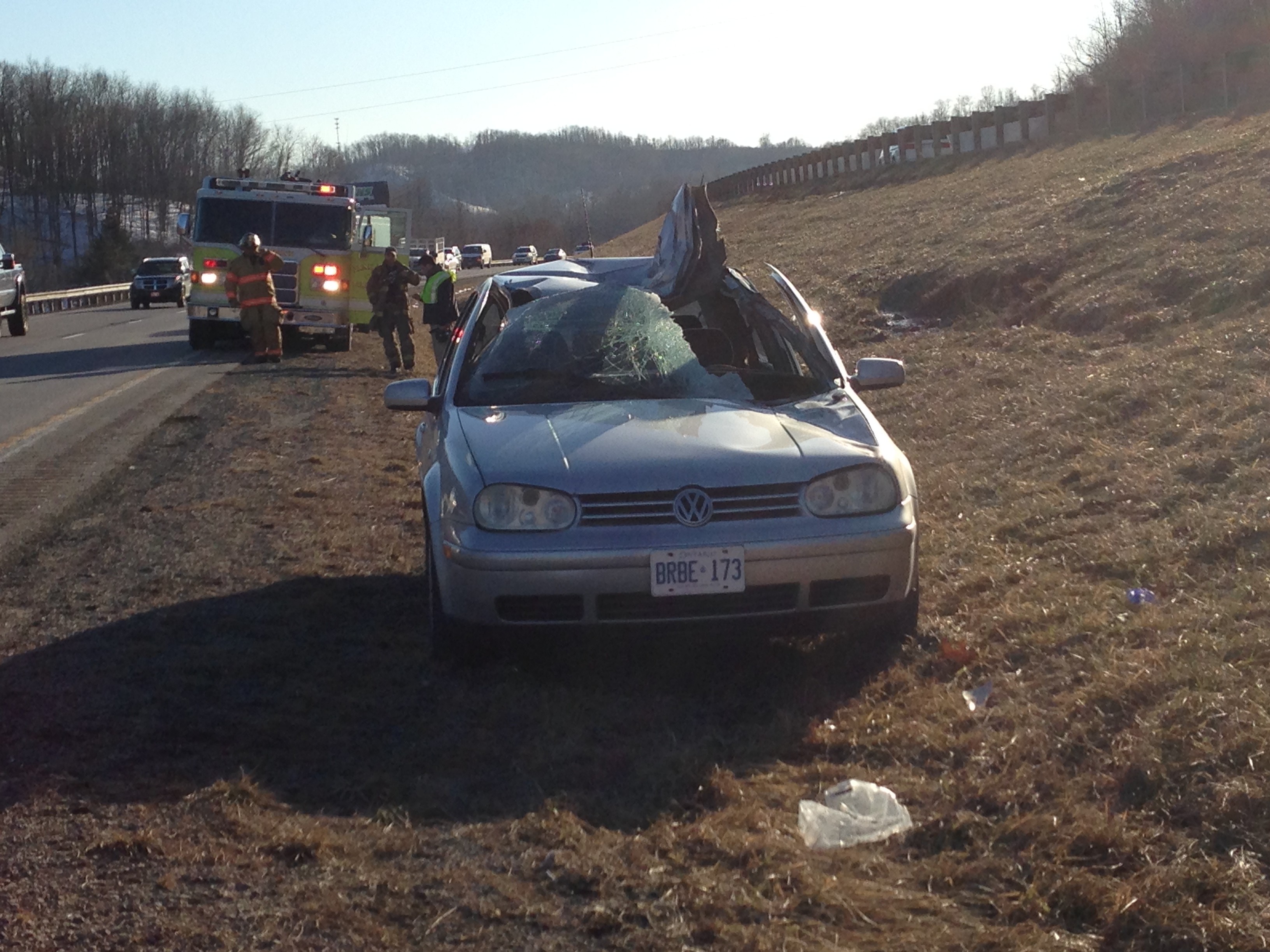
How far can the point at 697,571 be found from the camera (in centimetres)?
501

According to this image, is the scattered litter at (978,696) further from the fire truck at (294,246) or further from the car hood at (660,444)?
the fire truck at (294,246)

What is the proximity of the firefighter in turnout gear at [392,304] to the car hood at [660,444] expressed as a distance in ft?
40.6

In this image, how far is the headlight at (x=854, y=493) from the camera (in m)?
5.19

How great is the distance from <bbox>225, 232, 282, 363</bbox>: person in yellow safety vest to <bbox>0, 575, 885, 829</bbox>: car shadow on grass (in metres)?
13.2

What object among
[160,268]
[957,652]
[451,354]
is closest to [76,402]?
[451,354]

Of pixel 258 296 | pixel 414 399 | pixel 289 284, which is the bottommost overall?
pixel 414 399

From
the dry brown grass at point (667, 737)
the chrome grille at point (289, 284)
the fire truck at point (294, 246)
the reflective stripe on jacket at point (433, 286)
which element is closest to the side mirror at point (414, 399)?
the dry brown grass at point (667, 737)

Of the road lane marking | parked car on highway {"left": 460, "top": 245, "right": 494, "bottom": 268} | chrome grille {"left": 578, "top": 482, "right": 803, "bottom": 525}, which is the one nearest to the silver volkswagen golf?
chrome grille {"left": 578, "top": 482, "right": 803, "bottom": 525}

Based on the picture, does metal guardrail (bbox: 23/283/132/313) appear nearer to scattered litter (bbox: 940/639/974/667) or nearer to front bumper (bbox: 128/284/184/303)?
front bumper (bbox: 128/284/184/303)

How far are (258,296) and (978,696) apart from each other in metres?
15.9

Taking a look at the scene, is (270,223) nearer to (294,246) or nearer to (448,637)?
(294,246)

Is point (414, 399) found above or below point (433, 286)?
below

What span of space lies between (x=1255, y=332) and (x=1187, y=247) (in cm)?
408

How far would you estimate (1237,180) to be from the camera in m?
17.2
